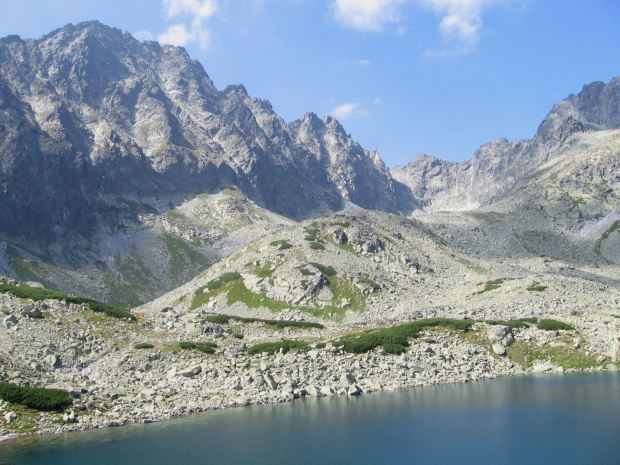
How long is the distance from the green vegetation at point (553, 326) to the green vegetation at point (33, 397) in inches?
2104

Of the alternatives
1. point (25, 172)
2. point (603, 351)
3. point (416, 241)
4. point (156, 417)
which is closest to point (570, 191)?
point (416, 241)

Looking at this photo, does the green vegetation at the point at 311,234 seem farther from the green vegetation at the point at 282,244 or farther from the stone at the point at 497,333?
the stone at the point at 497,333

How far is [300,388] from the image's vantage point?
4625 centimetres

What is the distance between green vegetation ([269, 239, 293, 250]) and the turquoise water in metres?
67.0

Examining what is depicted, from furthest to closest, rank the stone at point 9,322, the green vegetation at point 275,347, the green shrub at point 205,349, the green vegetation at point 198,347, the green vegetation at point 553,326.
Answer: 1. the green vegetation at point 553,326
2. the green vegetation at point 275,347
3. the green shrub at point 205,349
4. the green vegetation at point 198,347
5. the stone at point 9,322

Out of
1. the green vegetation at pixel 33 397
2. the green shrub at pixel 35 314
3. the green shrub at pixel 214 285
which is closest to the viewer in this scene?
the green vegetation at pixel 33 397

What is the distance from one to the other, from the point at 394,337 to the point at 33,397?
38.0 meters

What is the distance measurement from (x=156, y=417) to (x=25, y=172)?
167820 mm

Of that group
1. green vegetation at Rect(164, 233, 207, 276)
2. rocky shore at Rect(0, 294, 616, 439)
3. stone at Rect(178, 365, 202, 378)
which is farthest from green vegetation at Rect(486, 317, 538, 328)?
green vegetation at Rect(164, 233, 207, 276)

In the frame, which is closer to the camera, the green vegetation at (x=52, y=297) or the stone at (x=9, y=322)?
the stone at (x=9, y=322)

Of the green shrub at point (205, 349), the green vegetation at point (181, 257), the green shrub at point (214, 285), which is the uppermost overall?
the green vegetation at point (181, 257)

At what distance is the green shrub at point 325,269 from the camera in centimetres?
9706

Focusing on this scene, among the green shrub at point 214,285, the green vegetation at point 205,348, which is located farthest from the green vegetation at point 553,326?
the green shrub at point 214,285

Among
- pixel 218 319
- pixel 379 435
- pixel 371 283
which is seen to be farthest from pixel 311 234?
pixel 379 435
